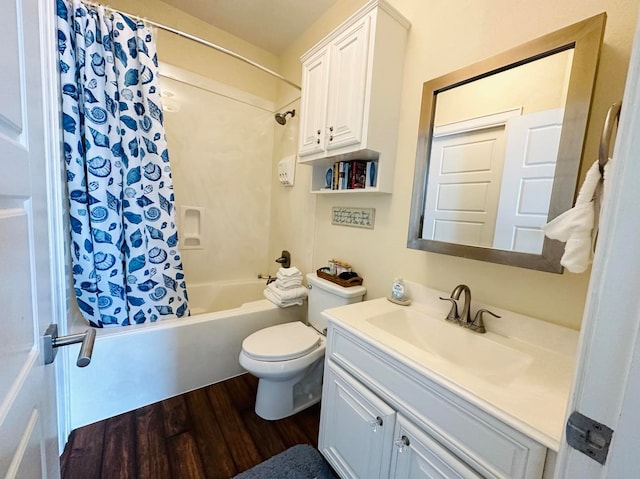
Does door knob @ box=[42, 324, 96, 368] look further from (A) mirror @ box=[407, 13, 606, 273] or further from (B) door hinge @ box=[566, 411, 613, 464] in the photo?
(A) mirror @ box=[407, 13, 606, 273]

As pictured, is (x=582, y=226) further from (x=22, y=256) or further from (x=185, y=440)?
(x=185, y=440)

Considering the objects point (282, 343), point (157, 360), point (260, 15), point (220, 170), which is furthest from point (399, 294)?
point (260, 15)

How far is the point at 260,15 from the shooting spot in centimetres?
202

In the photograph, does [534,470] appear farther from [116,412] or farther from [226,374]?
[116,412]

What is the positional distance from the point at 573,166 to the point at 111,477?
85.7 inches

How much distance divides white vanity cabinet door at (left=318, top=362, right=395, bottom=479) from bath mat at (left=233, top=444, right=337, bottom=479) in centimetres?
10

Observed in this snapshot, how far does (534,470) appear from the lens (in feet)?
1.96

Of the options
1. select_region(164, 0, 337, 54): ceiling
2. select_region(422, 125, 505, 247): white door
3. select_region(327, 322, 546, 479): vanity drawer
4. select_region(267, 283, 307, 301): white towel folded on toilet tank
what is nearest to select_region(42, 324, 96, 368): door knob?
select_region(327, 322, 546, 479): vanity drawer

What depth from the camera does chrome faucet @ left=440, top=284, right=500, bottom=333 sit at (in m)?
1.07

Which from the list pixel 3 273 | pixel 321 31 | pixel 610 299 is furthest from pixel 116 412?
pixel 321 31

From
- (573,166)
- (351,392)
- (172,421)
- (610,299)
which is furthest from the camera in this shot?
(172,421)

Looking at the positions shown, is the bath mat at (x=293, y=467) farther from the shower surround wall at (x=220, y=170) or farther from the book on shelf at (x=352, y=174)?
the shower surround wall at (x=220, y=170)

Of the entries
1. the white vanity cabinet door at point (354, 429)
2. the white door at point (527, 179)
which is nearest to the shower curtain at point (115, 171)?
the white vanity cabinet door at point (354, 429)

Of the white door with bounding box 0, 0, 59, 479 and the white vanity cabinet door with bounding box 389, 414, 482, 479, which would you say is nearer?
the white door with bounding box 0, 0, 59, 479
